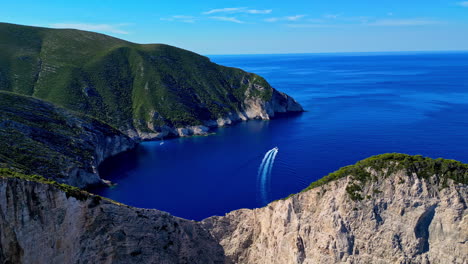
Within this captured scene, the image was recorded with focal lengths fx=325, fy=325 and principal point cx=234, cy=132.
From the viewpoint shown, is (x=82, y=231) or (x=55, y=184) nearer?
(x=55, y=184)

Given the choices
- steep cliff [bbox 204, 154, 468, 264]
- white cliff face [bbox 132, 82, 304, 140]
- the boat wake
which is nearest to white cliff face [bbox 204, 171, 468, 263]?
steep cliff [bbox 204, 154, 468, 264]

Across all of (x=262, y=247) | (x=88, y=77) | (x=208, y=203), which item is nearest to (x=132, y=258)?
(x=262, y=247)

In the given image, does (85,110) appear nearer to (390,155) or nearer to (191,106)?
(191,106)

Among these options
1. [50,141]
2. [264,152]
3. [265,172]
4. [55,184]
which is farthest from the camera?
[264,152]

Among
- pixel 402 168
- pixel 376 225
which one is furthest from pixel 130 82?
pixel 376 225

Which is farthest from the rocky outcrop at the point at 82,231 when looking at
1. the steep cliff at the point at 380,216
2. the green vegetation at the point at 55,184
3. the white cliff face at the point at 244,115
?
the white cliff face at the point at 244,115

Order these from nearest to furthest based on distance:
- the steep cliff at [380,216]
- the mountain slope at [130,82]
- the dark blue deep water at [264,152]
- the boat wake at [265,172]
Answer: the steep cliff at [380,216] → the boat wake at [265,172] → the dark blue deep water at [264,152] → the mountain slope at [130,82]

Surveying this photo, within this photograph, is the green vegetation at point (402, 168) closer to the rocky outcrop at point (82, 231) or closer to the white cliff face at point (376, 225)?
the white cliff face at point (376, 225)

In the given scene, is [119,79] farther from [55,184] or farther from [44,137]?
[55,184]
